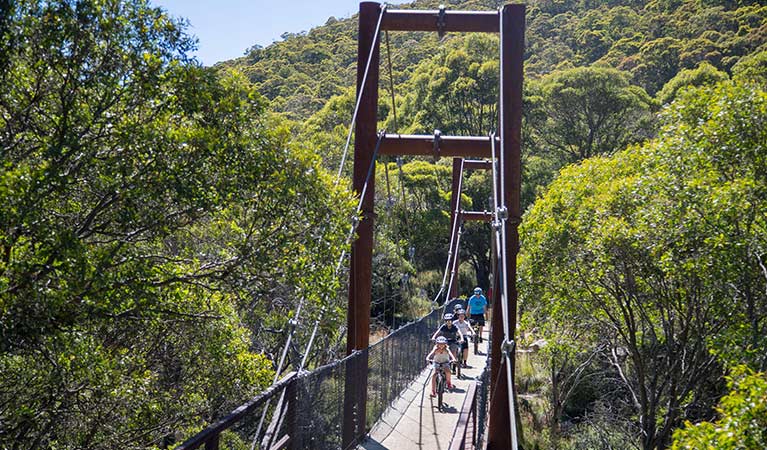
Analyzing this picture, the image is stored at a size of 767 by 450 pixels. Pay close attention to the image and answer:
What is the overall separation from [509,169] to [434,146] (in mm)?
1044

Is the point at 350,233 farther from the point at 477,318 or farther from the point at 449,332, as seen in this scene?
the point at 477,318

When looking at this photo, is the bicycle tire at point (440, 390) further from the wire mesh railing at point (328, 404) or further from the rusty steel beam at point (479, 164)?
the rusty steel beam at point (479, 164)

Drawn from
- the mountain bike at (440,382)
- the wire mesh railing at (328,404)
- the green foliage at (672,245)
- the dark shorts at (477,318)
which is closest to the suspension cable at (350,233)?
the wire mesh railing at (328,404)

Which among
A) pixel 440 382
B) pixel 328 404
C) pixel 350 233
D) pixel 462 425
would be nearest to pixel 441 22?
pixel 350 233

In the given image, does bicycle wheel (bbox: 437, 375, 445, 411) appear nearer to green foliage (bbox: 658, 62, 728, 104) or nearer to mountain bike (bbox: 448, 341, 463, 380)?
mountain bike (bbox: 448, 341, 463, 380)

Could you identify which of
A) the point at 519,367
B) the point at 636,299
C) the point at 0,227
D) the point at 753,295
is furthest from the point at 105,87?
the point at 519,367

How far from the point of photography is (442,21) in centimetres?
771

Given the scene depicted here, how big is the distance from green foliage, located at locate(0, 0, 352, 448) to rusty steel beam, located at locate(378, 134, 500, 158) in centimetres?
302

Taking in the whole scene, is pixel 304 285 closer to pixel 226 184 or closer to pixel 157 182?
pixel 226 184

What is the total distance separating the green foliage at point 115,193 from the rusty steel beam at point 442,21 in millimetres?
3412

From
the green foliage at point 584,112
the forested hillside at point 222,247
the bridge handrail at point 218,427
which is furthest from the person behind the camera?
the green foliage at point 584,112

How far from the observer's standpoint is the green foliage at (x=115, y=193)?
326 cm

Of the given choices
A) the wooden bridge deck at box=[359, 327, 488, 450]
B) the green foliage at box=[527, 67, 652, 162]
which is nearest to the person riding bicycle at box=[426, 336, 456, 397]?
the wooden bridge deck at box=[359, 327, 488, 450]

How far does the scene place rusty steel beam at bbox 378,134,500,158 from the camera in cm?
808
